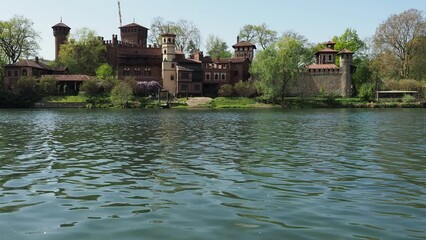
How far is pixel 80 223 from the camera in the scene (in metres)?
9.45

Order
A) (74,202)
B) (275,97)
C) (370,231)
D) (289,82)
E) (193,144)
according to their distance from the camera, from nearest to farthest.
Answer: (370,231)
(74,202)
(193,144)
(275,97)
(289,82)

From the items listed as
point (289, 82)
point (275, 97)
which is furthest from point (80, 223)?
point (289, 82)

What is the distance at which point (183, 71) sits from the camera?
10431 cm

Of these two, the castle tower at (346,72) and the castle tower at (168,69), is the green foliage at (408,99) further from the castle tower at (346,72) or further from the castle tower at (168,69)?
the castle tower at (168,69)

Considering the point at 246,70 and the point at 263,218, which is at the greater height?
the point at 246,70

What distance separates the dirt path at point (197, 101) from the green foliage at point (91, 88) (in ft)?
69.5

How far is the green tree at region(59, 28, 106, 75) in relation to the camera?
359 ft

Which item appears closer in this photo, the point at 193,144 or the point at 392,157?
the point at 392,157

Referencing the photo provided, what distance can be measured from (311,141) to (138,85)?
77.7 metres

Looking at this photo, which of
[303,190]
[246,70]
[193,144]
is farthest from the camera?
[246,70]

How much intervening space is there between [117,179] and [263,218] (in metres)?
6.47

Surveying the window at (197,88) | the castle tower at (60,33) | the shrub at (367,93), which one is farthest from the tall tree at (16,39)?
the shrub at (367,93)

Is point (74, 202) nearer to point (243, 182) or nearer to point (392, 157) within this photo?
point (243, 182)

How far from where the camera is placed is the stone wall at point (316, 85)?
105 m
